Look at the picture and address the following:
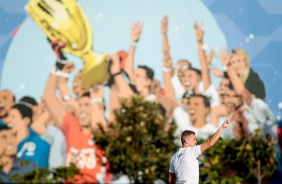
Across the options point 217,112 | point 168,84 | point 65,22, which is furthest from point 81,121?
point 217,112

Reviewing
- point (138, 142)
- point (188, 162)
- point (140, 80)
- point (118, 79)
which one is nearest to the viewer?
point (188, 162)

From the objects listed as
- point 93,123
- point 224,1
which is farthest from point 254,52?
point 93,123

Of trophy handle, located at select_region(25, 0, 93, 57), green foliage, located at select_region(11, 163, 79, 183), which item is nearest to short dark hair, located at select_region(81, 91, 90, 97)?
trophy handle, located at select_region(25, 0, 93, 57)

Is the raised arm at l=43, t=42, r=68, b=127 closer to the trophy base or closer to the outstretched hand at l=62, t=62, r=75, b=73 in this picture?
the outstretched hand at l=62, t=62, r=75, b=73

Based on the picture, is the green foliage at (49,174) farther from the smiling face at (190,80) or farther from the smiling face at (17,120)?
the smiling face at (190,80)

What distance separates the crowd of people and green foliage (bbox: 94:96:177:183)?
1.61 meters

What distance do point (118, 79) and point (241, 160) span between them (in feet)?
13.6

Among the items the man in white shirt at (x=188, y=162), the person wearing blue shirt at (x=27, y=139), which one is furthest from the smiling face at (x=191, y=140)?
the person wearing blue shirt at (x=27, y=139)

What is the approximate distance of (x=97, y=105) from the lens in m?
19.8

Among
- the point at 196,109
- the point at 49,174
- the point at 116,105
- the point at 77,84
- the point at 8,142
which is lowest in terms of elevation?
the point at 49,174

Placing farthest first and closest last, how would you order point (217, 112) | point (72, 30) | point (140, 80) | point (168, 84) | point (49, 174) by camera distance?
1. point (72, 30)
2. point (140, 80)
3. point (168, 84)
4. point (217, 112)
5. point (49, 174)

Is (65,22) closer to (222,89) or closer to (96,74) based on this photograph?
(96,74)

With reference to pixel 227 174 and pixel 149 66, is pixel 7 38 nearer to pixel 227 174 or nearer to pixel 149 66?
pixel 149 66

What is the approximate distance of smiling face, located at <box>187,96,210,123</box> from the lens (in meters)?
19.5
